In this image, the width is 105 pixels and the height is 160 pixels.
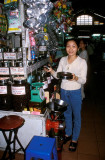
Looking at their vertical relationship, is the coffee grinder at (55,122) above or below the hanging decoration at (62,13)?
below

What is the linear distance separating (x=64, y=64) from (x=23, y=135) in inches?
50.5

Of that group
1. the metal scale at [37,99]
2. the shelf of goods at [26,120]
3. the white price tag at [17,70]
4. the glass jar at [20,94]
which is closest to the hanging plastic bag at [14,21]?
the shelf of goods at [26,120]

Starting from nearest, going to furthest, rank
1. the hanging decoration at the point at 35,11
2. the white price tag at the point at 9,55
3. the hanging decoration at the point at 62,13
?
the hanging decoration at the point at 35,11, the white price tag at the point at 9,55, the hanging decoration at the point at 62,13

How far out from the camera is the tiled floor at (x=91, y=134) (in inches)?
88.1

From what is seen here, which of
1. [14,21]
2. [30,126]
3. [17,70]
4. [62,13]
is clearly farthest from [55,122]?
[62,13]

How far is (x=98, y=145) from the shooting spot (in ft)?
8.15

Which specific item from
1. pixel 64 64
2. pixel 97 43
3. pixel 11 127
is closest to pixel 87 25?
pixel 97 43

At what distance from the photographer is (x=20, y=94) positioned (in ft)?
6.24

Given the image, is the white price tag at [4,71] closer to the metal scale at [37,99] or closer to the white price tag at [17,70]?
the white price tag at [17,70]

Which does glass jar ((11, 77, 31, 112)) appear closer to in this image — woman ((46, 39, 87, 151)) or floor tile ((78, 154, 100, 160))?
woman ((46, 39, 87, 151))

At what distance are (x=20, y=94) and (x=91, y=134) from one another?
180 cm

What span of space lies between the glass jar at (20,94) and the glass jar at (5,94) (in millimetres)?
82

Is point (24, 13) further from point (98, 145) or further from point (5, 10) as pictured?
point (98, 145)

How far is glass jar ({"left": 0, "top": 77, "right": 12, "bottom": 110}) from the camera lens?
192cm
